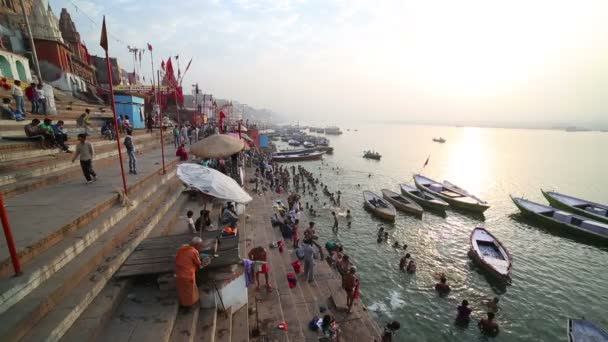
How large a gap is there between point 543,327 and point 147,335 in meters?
15.5

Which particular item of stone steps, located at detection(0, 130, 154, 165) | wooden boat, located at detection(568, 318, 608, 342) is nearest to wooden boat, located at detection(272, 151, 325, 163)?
stone steps, located at detection(0, 130, 154, 165)

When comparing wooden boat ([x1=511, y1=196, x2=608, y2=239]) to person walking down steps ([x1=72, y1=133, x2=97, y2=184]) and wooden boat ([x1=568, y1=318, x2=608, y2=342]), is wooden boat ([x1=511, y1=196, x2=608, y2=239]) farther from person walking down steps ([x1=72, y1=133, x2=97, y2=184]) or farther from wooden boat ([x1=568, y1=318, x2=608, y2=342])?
person walking down steps ([x1=72, y1=133, x2=97, y2=184])

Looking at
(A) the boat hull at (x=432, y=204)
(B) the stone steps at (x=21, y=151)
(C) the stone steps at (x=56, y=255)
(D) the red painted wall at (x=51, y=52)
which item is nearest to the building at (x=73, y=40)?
(D) the red painted wall at (x=51, y=52)

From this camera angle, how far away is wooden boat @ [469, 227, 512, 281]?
46.6 feet

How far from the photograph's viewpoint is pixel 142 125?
967 inches

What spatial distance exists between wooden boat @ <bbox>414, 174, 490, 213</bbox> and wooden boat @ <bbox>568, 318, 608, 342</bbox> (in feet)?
57.0

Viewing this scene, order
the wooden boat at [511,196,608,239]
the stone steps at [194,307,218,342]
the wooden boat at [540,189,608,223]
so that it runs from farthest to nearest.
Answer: the wooden boat at [540,189,608,223] → the wooden boat at [511,196,608,239] → the stone steps at [194,307,218,342]

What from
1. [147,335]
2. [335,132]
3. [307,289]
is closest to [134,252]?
[147,335]

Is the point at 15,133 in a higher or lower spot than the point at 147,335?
higher

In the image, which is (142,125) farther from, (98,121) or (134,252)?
(134,252)

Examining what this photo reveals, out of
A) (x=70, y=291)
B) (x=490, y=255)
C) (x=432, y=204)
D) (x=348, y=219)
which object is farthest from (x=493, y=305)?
(x=432, y=204)

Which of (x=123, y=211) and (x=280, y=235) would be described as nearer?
(x=123, y=211)

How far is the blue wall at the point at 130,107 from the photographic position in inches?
856

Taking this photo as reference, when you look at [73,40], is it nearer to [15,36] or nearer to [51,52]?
[51,52]
